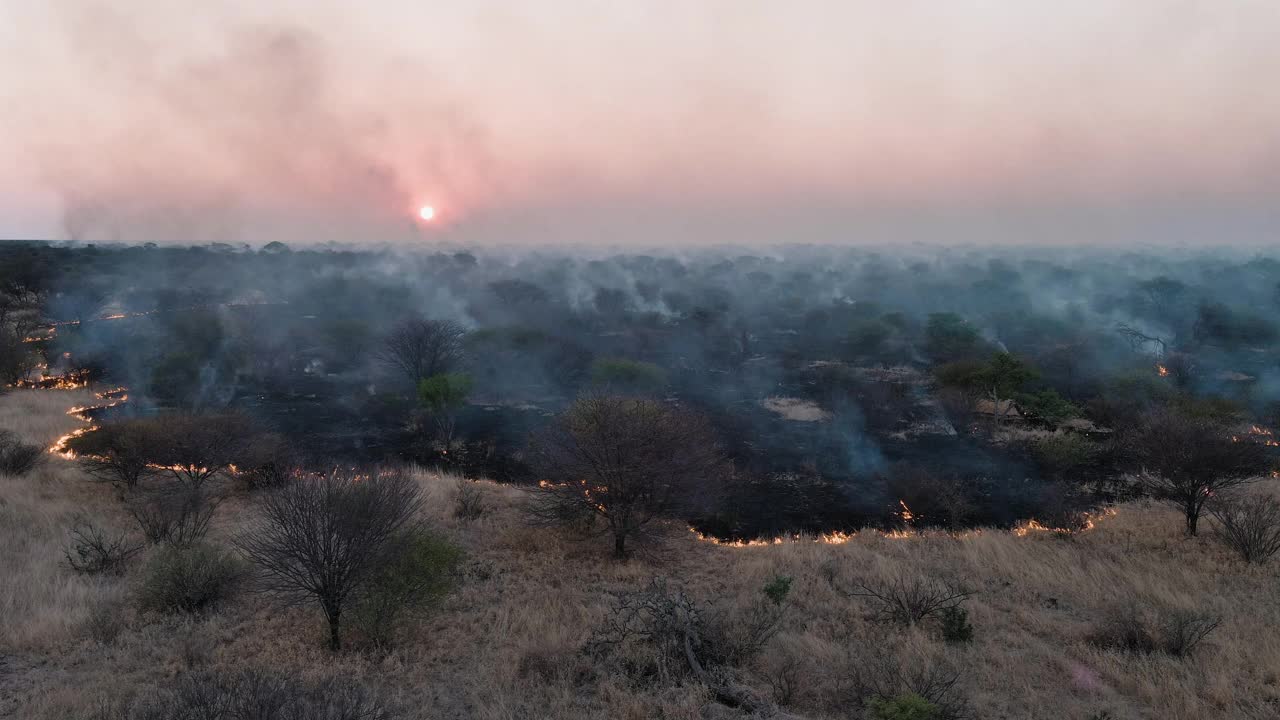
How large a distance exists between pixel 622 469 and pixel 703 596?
3390 millimetres

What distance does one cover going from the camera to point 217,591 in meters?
11.4

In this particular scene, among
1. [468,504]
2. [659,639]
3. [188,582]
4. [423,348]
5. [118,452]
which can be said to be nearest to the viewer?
[659,639]

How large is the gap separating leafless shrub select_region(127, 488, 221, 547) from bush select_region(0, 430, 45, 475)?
542 cm

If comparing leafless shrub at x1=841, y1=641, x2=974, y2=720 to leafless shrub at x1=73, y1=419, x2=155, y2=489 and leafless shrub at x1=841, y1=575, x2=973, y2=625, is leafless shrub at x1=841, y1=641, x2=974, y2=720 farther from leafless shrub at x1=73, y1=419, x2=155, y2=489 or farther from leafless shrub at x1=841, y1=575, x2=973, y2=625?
leafless shrub at x1=73, y1=419, x2=155, y2=489

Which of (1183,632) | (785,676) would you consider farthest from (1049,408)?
(785,676)

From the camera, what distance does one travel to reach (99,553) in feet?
42.7

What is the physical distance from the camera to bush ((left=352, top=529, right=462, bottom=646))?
32.9ft

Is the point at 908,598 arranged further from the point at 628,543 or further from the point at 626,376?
the point at 626,376

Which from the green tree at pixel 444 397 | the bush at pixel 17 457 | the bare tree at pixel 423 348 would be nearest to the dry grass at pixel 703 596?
the bush at pixel 17 457

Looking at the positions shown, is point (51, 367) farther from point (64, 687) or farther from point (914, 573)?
point (914, 573)

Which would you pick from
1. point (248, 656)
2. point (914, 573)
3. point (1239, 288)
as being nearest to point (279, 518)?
point (248, 656)

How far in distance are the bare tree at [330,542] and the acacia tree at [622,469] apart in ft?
17.1

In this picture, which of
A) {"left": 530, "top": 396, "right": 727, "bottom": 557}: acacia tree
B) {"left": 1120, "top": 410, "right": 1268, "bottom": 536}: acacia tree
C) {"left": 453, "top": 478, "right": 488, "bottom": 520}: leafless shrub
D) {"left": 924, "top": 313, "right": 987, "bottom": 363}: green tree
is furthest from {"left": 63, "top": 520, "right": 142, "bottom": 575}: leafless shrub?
{"left": 924, "top": 313, "right": 987, "bottom": 363}: green tree

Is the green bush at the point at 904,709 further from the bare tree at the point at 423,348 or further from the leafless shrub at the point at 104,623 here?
the bare tree at the point at 423,348
